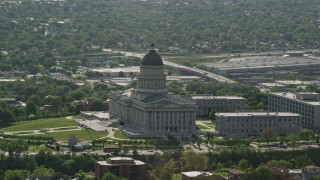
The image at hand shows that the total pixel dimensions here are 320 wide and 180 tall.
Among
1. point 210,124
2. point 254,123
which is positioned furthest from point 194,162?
point 210,124

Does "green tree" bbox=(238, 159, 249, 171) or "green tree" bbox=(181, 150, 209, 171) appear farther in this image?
"green tree" bbox=(238, 159, 249, 171)

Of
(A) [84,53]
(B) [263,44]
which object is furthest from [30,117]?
(B) [263,44]

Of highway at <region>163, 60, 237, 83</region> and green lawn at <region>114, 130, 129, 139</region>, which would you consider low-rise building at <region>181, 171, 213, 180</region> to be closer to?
green lawn at <region>114, 130, 129, 139</region>

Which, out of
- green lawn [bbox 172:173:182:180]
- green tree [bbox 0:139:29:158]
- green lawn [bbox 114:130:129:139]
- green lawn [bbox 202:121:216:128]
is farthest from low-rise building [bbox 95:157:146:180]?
green lawn [bbox 202:121:216:128]

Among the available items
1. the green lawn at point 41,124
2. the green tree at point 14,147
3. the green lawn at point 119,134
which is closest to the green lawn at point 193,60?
the green lawn at point 41,124

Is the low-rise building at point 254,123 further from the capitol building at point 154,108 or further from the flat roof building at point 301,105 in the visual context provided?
the flat roof building at point 301,105

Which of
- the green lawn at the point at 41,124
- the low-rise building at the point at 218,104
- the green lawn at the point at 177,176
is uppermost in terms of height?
the low-rise building at the point at 218,104

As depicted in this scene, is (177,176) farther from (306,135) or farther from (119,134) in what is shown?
(306,135)
